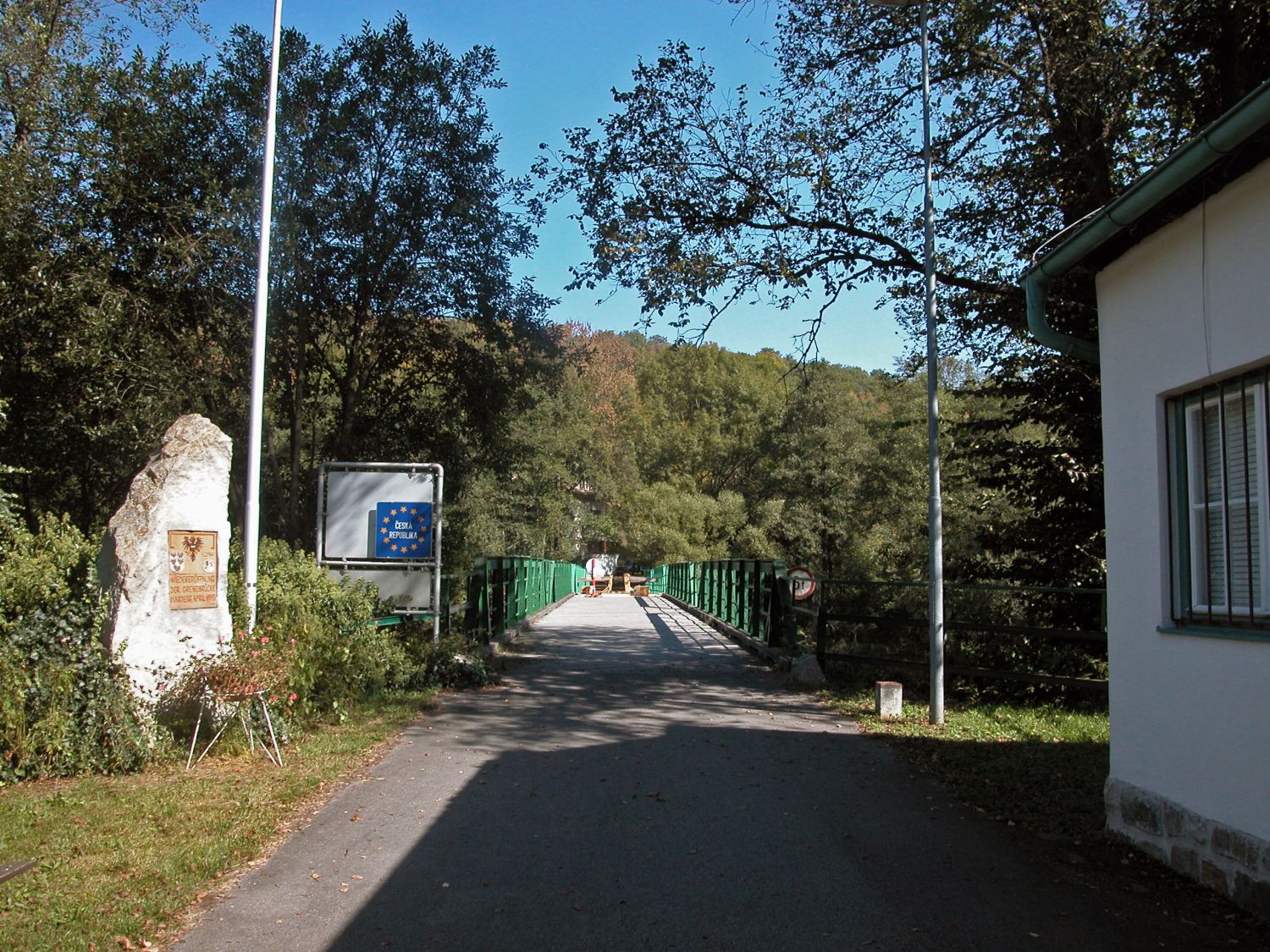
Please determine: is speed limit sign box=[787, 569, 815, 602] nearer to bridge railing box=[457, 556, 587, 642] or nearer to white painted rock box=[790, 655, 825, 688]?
white painted rock box=[790, 655, 825, 688]

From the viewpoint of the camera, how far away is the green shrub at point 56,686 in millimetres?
6449

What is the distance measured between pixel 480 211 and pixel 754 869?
14.8m

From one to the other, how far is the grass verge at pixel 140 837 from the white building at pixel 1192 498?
483 centimetres

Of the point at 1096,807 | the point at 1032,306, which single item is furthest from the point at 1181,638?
the point at 1032,306

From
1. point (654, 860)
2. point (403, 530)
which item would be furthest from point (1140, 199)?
point (403, 530)

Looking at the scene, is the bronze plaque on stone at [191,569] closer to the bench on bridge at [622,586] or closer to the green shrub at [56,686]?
the green shrub at [56,686]

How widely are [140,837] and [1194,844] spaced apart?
218 inches

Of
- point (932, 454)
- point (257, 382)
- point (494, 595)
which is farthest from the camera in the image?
point (494, 595)

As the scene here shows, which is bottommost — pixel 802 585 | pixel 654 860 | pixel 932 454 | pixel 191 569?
pixel 654 860

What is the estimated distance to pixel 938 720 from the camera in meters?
9.19

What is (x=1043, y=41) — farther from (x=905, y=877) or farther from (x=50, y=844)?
(x=50, y=844)

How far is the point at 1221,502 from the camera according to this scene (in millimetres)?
4961

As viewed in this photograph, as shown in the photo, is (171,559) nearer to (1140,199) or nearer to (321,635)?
(321,635)

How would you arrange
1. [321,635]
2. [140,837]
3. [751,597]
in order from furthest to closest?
[751,597]
[321,635]
[140,837]
